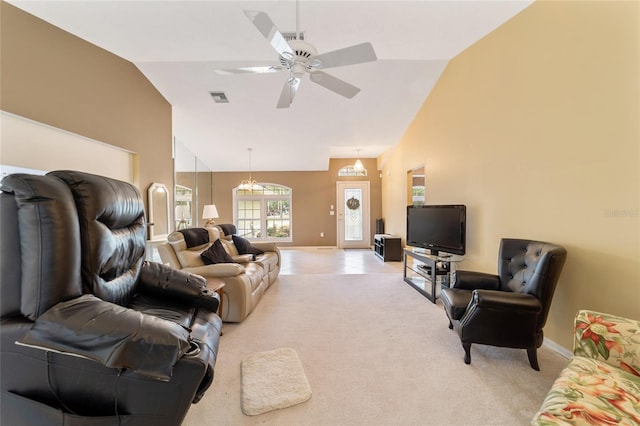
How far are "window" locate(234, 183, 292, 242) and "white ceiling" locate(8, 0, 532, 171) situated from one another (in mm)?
2086

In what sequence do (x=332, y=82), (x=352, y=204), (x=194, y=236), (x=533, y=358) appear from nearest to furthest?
(x=533, y=358)
(x=332, y=82)
(x=194, y=236)
(x=352, y=204)

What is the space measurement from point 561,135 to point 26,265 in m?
3.44

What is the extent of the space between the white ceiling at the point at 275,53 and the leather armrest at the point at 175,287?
2.30 meters

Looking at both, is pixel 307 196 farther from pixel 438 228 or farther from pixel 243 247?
pixel 438 228

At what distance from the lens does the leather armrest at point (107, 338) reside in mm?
905

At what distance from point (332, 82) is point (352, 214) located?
568cm

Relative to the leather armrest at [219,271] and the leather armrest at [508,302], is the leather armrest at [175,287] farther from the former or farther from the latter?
the leather armrest at [508,302]

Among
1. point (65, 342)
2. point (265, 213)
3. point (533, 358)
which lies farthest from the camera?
point (265, 213)

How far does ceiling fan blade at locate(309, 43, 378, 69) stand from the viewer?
66.7 inches

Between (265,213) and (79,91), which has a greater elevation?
(79,91)

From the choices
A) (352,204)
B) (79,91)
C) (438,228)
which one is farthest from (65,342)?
(352,204)

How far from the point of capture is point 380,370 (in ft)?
6.11

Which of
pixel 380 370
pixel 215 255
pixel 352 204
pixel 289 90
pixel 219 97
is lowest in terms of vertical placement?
pixel 380 370

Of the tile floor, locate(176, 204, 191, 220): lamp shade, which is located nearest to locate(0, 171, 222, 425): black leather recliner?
the tile floor
